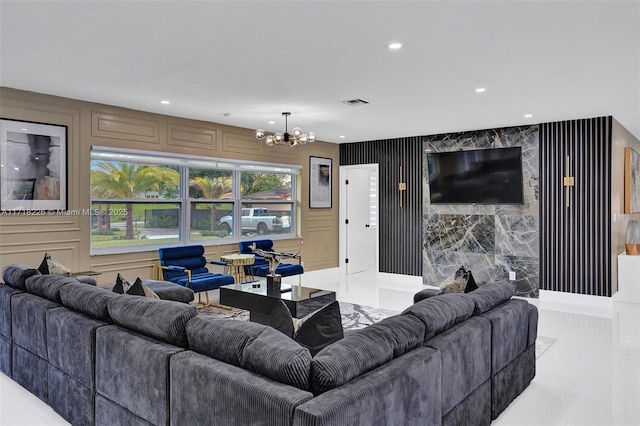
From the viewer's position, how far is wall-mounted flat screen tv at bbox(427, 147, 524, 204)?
6867mm

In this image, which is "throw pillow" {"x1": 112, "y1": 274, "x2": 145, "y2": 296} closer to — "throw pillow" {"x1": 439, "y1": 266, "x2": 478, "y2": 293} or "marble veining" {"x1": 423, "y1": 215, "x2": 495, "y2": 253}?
"throw pillow" {"x1": 439, "y1": 266, "x2": 478, "y2": 293}

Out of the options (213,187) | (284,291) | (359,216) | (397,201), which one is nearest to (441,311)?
(284,291)

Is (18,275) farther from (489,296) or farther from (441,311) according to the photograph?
(489,296)

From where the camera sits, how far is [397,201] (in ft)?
27.1

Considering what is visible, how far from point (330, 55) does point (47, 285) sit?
9.24 ft

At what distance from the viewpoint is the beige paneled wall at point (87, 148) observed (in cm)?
480

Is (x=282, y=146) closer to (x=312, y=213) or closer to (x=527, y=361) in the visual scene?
(x=312, y=213)

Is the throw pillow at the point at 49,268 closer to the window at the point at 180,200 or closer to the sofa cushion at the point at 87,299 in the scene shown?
the sofa cushion at the point at 87,299

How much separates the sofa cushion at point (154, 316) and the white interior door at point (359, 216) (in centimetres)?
633

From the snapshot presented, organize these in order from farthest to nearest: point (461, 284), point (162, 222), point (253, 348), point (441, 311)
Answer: point (162, 222), point (461, 284), point (441, 311), point (253, 348)

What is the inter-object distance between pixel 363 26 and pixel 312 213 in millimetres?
5453

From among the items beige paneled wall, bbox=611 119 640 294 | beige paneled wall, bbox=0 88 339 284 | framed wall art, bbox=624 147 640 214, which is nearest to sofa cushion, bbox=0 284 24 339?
beige paneled wall, bbox=0 88 339 284

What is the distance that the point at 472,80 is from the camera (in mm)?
4348

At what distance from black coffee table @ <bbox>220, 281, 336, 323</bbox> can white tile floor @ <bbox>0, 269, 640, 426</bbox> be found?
5.36 feet
